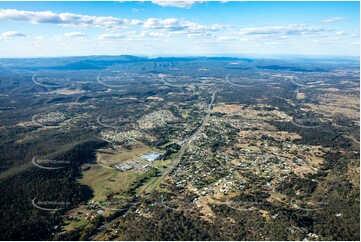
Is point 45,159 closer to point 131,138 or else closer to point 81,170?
point 81,170

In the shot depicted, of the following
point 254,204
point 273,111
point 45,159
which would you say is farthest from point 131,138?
point 273,111

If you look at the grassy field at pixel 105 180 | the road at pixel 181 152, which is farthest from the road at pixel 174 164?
the grassy field at pixel 105 180

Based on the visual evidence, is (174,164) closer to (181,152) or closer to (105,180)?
(181,152)

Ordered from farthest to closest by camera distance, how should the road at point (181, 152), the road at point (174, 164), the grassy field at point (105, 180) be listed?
the road at point (181, 152)
the grassy field at point (105, 180)
the road at point (174, 164)

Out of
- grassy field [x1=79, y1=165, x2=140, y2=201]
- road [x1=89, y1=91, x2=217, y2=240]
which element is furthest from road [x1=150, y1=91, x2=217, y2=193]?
grassy field [x1=79, y1=165, x2=140, y2=201]

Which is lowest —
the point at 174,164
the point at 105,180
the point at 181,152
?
the point at 105,180

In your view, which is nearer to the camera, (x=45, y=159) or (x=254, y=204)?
(x=254, y=204)

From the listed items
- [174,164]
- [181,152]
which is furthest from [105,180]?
[181,152]

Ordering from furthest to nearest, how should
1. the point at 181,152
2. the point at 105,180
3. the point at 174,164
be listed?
the point at 181,152 → the point at 174,164 → the point at 105,180

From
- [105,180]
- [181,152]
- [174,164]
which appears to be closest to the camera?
[105,180]

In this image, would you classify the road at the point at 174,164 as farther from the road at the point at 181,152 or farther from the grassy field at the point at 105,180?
the grassy field at the point at 105,180

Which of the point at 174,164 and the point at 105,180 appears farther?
the point at 174,164
